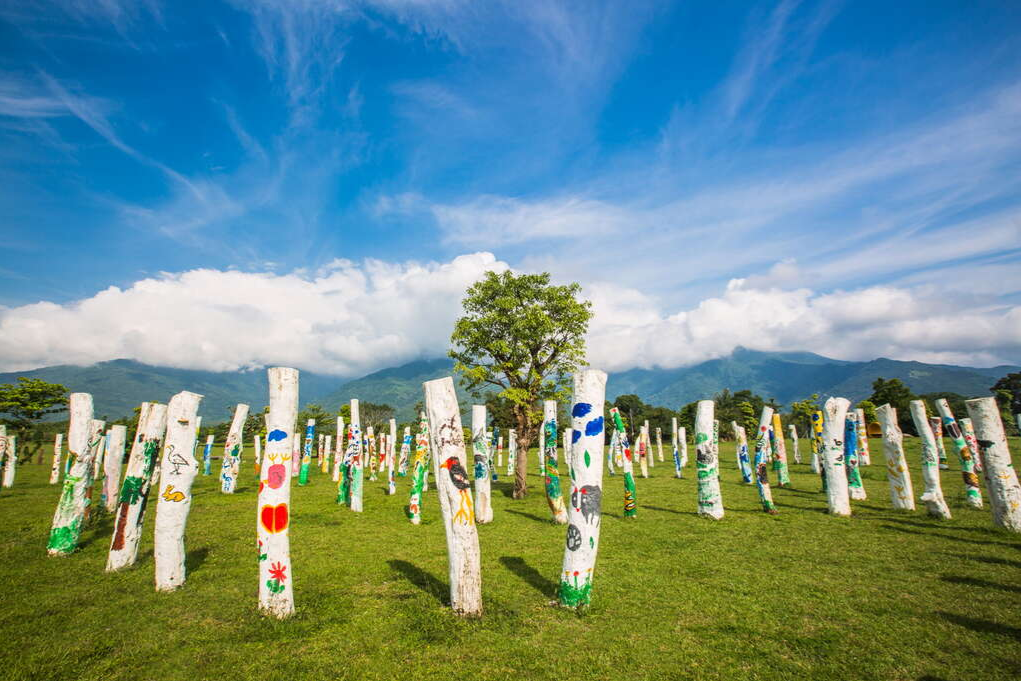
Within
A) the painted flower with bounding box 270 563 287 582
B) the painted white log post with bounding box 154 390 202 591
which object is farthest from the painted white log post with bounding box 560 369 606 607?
the painted white log post with bounding box 154 390 202 591

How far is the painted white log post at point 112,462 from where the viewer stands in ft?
43.4

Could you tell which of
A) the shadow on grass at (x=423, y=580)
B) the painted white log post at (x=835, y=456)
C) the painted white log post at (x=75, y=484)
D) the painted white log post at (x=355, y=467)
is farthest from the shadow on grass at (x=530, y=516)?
the painted white log post at (x=75, y=484)

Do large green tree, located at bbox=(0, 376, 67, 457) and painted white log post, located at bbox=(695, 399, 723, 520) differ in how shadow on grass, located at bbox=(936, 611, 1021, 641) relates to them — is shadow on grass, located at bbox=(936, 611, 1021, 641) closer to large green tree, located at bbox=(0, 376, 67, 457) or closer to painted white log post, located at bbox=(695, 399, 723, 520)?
painted white log post, located at bbox=(695, 399, 723, 520)

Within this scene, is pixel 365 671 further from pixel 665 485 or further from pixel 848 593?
pixel 665 485

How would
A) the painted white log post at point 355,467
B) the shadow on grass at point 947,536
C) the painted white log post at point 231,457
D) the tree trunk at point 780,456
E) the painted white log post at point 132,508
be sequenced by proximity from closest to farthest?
the painted white log post at point 132,508 → the shadow on grass at point 947,536 → the painted white log post at point 355,467 → the painted white log post at point 231,457 → the tree trunk at point 780,456

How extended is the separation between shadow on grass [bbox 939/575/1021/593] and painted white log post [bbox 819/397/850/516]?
5299 mm

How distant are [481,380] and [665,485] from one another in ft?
36.6

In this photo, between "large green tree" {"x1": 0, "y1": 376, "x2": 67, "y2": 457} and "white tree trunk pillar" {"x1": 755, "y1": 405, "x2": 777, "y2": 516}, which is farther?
"large green tree" {"x1": 0, "y1": 376, "x2": 67, "y2": 457}

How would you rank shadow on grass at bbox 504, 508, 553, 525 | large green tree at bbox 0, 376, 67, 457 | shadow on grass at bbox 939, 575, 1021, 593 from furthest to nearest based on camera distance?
large green tree at bbox 0, 376, 67, 457
shadow on grass at bbox 504, 508, 553, 525
shadow on grass at bbox 939, 575, 1021, 593

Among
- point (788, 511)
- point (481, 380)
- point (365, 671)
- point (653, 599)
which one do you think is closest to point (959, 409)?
point (788, 511)

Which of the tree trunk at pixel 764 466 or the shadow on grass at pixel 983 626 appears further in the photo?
the tree trunk at pixel 764 466

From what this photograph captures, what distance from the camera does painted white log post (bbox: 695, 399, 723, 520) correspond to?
43.9 ft

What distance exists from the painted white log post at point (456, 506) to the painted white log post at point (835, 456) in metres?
11.7

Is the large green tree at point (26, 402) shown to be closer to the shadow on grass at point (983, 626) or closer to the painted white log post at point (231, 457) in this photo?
the painted white log post at point (231, 457)
